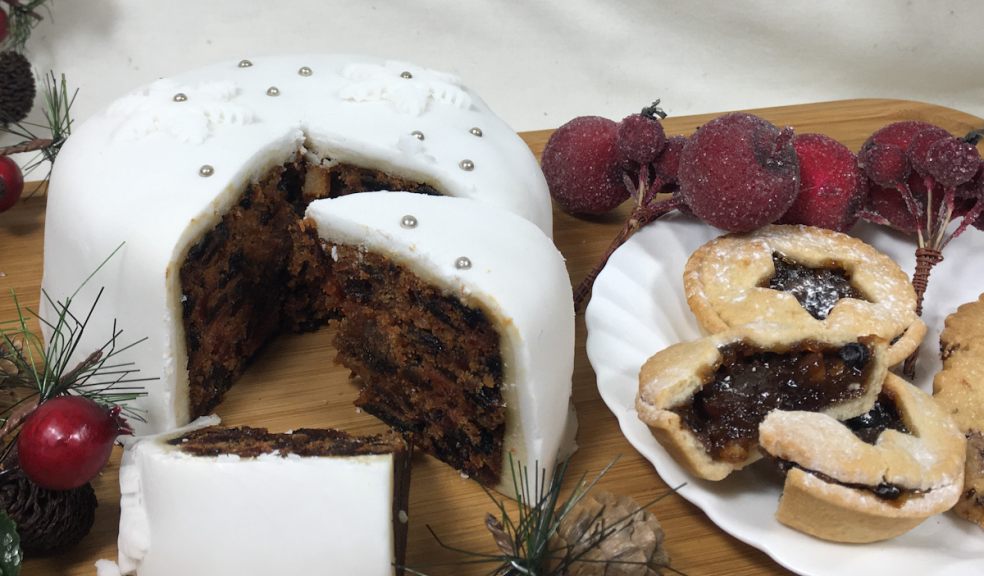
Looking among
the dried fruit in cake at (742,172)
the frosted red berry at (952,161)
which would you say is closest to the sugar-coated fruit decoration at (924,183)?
the frosted red berry at (952,161)

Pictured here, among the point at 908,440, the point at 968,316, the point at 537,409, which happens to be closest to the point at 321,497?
the point at 537,409

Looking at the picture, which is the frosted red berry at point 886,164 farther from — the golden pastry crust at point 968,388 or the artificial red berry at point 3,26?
the artificial red berry at point 3,26

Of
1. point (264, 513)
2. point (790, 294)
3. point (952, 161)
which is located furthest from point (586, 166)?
point (264, 513)

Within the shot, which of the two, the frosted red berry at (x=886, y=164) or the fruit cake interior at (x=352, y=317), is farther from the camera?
the frosted red berry at (x=886, y=164)

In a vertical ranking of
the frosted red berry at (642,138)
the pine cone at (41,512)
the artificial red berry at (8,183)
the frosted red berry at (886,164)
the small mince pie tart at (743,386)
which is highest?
the frosted red berry at (886,164)

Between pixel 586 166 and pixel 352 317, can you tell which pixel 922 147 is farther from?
pixel 352 317

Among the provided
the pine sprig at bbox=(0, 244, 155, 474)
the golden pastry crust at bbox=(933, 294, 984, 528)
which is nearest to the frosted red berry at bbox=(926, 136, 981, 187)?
the golden pastry crust at bbox=(933, 294, 984, 528)
